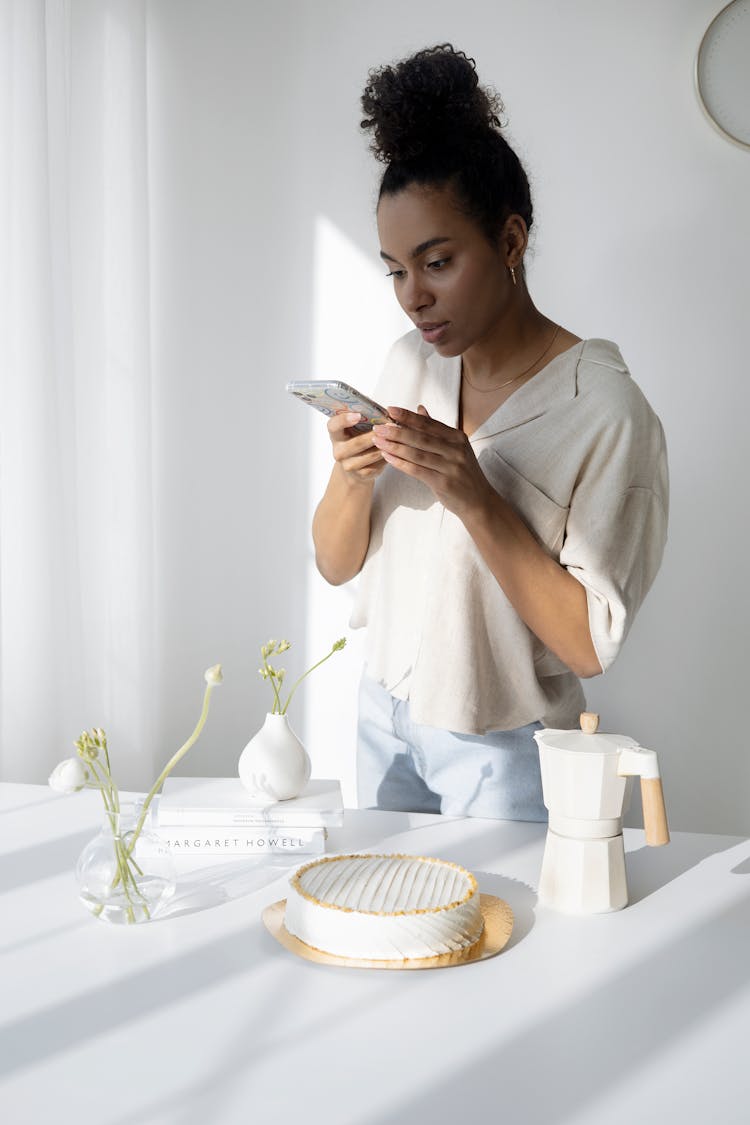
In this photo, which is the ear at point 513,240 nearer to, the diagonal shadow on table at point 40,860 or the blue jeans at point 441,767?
the blue jeans at point 441,767

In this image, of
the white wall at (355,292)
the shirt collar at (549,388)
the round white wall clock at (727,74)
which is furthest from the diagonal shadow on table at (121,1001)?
the round white wall clock at (727,74)

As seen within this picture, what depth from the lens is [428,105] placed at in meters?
1.37

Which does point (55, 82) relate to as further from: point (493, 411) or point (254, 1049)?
point (254, 1049)

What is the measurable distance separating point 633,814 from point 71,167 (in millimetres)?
1830

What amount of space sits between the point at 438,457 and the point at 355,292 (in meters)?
1.34

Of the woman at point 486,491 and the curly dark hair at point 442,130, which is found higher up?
the curly dark hair at point 442,130

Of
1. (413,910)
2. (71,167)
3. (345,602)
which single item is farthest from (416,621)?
(71,167)

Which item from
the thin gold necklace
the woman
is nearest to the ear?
the woman

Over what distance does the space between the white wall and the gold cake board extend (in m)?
1.44

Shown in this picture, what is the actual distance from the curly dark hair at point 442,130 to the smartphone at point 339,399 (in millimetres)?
303

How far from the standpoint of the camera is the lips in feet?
4.64

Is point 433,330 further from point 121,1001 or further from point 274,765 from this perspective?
point 121,1001

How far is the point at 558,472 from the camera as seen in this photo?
1.39m

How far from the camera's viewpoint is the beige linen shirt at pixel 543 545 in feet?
4.42
